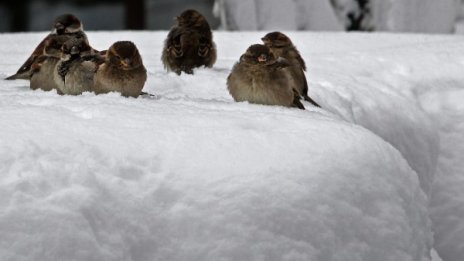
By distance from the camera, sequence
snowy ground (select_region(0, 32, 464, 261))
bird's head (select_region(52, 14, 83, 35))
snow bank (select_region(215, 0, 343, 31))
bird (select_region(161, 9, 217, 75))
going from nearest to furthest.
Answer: snowy ground (select_region(0, 32, 464, 261)) → bird's head (select_region(52, 14, 83, 35)) → bird (select_region(161, 9, 217, 75)) → snow bank (select_region(215, 0, 343, 31))

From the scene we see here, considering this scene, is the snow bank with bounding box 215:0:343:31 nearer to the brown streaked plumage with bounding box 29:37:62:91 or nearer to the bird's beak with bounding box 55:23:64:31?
the bird's beak with bounding box 55:23:64:31

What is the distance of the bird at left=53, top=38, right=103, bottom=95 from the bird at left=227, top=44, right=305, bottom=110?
757 mm

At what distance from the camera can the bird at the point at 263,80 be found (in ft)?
15.5

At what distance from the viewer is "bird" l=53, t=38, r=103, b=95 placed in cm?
475

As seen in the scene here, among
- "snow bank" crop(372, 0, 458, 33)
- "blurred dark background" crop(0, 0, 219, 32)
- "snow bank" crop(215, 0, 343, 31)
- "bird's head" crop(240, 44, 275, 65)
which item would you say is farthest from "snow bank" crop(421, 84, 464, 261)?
"blurred dark background" crop(0, 0, 219, 32)

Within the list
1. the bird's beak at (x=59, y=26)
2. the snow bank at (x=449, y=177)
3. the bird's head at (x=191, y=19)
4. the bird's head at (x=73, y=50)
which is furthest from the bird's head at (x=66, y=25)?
the snow bank at (x=449, y=177)

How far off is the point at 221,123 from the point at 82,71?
1126 mm

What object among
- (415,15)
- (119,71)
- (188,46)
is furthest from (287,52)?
(415,15)

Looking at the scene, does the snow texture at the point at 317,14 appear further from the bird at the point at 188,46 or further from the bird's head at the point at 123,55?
the bird's head at the point at 123,55

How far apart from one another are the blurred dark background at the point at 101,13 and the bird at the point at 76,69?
8033 millimetres

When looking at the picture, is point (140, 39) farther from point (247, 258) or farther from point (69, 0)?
point (247, 258)

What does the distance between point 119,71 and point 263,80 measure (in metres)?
0.74

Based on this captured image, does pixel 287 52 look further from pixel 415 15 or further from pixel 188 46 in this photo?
pixel 415 15

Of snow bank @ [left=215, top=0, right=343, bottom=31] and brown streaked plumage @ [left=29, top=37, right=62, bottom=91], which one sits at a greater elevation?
brown streaked plumage @ [left=29, top=37, right=62, bottom=91]
